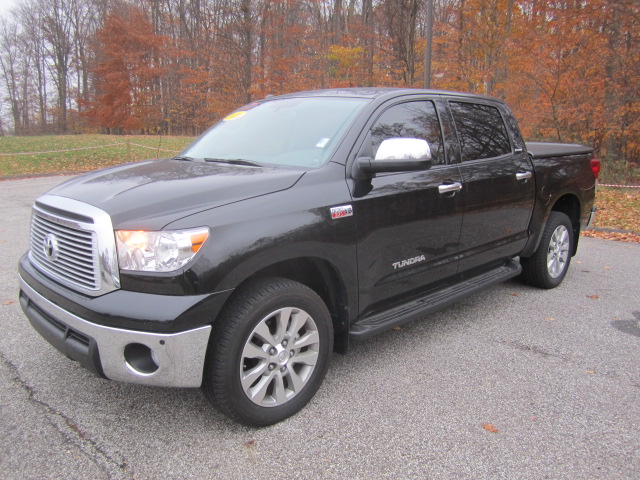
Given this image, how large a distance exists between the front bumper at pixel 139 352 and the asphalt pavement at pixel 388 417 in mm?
426

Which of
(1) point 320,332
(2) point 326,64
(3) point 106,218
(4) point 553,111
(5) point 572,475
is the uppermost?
(2) point 326,64

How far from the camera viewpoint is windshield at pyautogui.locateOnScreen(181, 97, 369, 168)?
313cm

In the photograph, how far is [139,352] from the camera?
235 cm

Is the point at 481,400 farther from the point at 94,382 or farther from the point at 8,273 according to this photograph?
the point at 8,273

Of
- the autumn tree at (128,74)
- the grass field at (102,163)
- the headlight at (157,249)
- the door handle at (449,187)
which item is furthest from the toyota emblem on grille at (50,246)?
the autumn tree at (128,74)

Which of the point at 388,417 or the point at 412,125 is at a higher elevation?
the point at 412,125

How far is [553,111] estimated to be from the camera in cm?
1392

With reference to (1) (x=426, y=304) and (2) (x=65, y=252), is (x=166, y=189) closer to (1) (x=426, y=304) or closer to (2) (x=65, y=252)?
(2) (x=65, y=252)

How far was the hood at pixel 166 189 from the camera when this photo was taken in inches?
93.0

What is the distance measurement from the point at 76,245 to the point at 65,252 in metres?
0.13

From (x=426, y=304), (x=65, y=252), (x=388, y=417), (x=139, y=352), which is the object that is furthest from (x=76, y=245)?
(x=426, y=304)

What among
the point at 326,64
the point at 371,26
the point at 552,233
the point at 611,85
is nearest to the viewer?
the point at 552,233

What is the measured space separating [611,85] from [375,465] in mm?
13566

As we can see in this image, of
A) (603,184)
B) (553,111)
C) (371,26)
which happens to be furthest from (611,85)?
(371,26)
